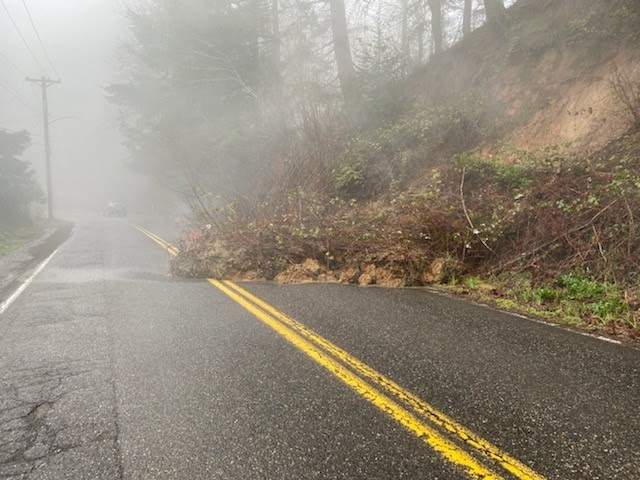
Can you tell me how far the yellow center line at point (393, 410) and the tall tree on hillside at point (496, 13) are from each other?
13168 mm

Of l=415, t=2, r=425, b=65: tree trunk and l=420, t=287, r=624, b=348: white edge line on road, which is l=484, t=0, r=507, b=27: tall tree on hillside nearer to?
l=415, t=2, r=425, b=65: tree trunk

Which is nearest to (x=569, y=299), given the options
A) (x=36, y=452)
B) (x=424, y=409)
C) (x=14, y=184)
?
(x=424, y=409)

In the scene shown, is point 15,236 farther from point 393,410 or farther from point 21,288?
point 393,410

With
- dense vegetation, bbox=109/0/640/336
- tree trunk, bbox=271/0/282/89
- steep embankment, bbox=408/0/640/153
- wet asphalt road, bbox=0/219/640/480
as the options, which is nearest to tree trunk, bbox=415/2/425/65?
dense vegetation, bbox=109/0/640/336

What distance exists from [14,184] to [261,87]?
580 inches

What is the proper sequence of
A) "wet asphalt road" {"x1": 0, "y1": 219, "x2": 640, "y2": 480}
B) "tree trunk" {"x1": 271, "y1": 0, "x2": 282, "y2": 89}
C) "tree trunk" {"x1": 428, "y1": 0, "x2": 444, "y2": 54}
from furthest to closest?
1. "tree trunk" {"x1": 271, "y1": 0, "x2": 282, "y2": 89}
2. "tree trunk" {"x1": 428, "y1": 0, "x2": 444, "y2": 54}
3. "wet asphalt road" {"x1": 0, "y1": 219, "x2": 640, "y2": 480}

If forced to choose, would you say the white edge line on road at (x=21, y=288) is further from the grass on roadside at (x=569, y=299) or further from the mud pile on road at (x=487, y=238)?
the grass on roadside at (x=569, y=299)

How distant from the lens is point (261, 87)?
16.2m

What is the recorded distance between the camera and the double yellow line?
232cm

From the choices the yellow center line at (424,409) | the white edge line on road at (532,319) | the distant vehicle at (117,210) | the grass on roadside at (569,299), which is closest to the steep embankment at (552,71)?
the grass on roadside at (569,299)

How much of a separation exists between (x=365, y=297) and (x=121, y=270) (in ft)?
20.5

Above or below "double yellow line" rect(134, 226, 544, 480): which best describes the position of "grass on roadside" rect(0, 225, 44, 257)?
above

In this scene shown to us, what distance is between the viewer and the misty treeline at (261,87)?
1215 cm

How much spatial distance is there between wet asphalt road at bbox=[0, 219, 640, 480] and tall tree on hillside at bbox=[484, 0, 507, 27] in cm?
1160
